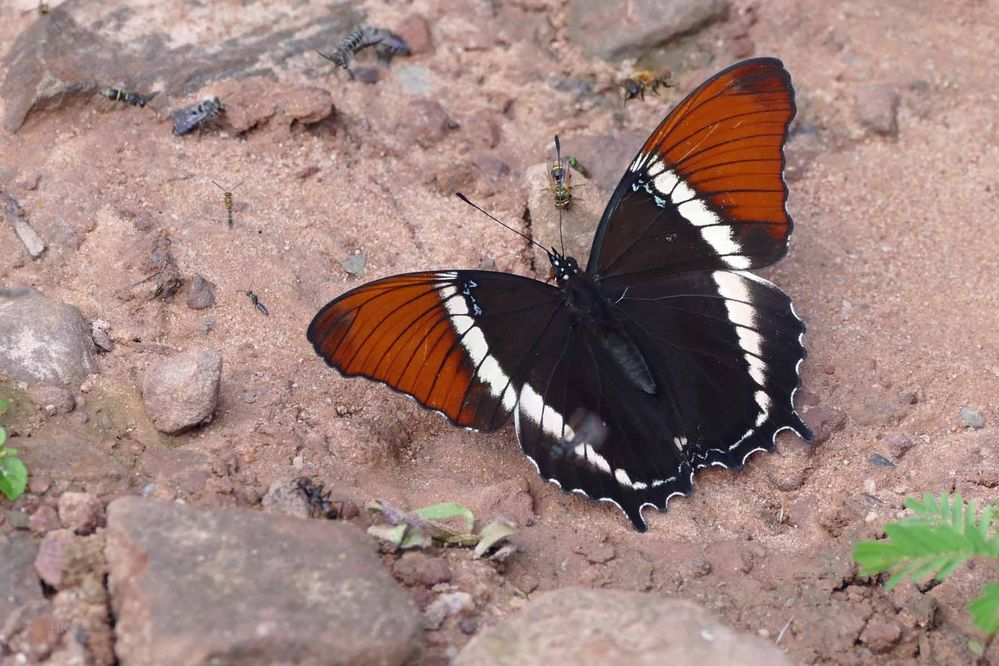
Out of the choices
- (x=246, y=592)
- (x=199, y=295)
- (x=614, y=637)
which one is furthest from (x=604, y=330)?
(x=246, y=592)

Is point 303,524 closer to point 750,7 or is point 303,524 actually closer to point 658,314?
point 658,314

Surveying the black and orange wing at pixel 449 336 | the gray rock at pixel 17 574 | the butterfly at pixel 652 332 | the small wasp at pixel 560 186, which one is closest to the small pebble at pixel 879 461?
the butterfly at pixel 652 332

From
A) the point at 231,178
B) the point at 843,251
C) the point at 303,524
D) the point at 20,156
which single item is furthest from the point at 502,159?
the point at 303,524

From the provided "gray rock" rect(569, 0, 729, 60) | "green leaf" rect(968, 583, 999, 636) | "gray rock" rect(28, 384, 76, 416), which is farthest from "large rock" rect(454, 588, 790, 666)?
"gray rock" rect(569, 0, 729, 60)

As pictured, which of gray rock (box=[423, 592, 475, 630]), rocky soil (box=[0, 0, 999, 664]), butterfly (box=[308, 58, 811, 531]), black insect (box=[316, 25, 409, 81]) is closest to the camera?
rocky soil (box=[0, 0, 999, 664])

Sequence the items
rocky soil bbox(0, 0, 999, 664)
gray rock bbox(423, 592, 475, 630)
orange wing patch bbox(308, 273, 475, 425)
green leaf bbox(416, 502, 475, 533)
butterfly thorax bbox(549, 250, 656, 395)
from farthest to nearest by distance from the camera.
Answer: butterfly thorax bbox(549, 250, 656, 395), orange wing patch bbox(308, 273, 475, 425), green leaf bbox(416, 502, 475, 533), gray rock bbox(423, 592, 475, 630), rocky soil bbox(0, 0, 999, 664)

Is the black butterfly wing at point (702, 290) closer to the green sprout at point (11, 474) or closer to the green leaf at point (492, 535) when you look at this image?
the green leaf at point (492, 535)

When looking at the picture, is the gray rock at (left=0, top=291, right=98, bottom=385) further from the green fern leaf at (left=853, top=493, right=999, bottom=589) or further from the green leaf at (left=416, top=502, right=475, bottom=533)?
the green fern leaf at (left=853, top=493, right=999, bottom=589)
